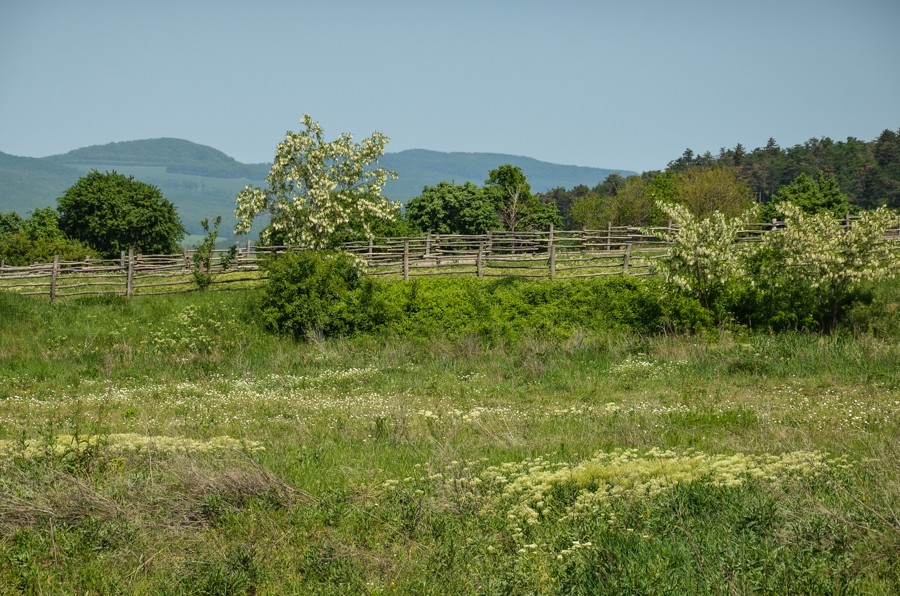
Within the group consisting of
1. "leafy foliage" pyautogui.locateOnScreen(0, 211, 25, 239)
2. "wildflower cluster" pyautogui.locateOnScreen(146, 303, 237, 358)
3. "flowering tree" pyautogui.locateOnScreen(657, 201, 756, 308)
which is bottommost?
"wildflower cluster" pyautogui.locateOnScreen(146, 303, 237, 358)

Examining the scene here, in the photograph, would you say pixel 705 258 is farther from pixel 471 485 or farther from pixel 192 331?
pixel 471 485

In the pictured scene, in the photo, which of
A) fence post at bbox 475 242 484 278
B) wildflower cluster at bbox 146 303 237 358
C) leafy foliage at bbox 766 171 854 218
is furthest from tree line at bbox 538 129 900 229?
wildflower cluster at bbox 146 303 237 358

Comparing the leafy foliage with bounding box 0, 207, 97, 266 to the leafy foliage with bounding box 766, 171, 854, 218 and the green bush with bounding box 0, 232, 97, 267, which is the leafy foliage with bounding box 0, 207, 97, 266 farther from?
the leafy foliage with bounding box 766, 171, 854, 218

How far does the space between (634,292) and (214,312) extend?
1343 cm

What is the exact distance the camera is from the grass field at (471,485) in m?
6.52

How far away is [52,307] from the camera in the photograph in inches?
1094

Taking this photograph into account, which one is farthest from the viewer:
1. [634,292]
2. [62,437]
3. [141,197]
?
[141,197]

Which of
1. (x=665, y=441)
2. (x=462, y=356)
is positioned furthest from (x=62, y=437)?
(x=462, y=356)

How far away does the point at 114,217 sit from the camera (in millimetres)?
69875

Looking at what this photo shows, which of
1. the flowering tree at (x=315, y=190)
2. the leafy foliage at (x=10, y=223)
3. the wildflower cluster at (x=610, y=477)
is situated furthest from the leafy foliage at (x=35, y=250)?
the wildflower cluster at (x=610, y=477)

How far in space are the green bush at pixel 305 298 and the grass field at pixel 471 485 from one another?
764cm

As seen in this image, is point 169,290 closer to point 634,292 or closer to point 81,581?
point 634,292

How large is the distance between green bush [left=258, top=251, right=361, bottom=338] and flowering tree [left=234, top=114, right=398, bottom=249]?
3.80 meters

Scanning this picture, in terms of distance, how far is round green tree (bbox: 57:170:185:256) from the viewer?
69.2 meters
